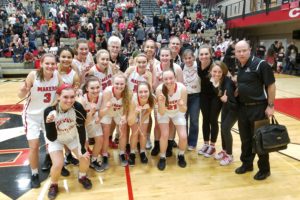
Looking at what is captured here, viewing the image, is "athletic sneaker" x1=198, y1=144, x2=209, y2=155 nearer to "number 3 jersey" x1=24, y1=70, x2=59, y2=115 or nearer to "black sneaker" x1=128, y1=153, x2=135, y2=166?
"black sneaker" x1=128, y1=153, x2=135, y2=166

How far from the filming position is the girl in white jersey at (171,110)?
364cm

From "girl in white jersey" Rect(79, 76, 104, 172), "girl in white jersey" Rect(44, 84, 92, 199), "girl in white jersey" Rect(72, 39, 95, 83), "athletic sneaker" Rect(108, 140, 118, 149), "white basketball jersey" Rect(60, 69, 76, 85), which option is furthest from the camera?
"athletic sneaker" Rect(108, 140, 118, 149)

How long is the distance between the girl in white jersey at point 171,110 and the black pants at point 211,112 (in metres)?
0.35

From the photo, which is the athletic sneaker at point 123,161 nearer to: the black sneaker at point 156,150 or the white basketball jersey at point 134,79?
the black sneaker at point 156,150

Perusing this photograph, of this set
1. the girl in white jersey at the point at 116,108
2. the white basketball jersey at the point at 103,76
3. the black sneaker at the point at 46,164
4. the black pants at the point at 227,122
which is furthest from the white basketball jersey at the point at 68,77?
the black pants at the point at 227,122

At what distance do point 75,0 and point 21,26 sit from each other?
5.20m

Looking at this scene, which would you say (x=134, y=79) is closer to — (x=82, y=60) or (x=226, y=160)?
(x=82, y=60)

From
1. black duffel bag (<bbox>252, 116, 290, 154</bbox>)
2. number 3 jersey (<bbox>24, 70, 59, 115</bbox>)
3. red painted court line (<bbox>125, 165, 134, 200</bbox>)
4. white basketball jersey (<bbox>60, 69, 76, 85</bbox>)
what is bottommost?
red painted court line (<bbox>125, 165, 134, 200</bbox>)

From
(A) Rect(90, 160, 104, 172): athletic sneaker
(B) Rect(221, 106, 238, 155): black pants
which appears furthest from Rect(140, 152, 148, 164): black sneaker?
(B) Rect(221, 106, 238, 155): black pants

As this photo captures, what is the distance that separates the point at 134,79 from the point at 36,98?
49.2 inches

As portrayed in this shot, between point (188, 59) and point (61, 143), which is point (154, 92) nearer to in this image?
point (188, 59)

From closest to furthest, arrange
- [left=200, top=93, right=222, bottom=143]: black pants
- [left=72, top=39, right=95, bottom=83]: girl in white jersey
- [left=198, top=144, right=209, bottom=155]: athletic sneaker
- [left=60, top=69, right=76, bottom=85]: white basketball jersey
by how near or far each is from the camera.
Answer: [left=60, top=69, right=76, bottom=85]: white basketball jersey < [left=200, top=93, right=222, bottom=143]: black pants < [left=72, top=39, right=95, bottom=83]: girl in white jersey < [left=198, top=144, right=209, bottom=155]: athletic sneaker

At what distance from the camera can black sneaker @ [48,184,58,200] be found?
9.87 ft

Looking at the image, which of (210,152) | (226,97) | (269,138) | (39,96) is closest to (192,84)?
(226,97)
